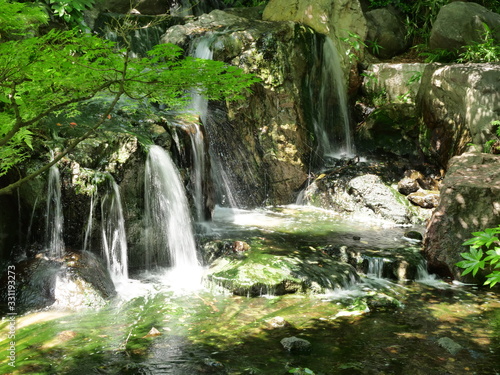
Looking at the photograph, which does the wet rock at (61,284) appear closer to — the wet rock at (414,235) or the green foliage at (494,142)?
the wet rock at (414,235)

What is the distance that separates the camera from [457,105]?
10617 millimetres

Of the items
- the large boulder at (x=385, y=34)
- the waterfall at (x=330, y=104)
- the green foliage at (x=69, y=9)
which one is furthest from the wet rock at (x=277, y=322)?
the large boulder at (x=385, y=34)

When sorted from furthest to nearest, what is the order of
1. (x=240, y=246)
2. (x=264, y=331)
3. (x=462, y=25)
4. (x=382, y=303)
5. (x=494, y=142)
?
(x=462, y=25)
(x=494, y=142)
(x=240, y=246)
(x=382, y=303)
(x=264, y=331)

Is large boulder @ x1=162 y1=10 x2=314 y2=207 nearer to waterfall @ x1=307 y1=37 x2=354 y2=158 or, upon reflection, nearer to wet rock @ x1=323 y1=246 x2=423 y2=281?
waterfall @ x1=307 y1=37 x2=354 y2=158

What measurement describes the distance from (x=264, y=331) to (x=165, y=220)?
308 cm

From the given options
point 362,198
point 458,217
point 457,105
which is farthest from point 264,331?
point 457,105

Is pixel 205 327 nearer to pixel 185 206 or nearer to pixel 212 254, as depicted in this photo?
pixel 212 254

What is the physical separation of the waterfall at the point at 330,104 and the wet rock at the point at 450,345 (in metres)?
7.91

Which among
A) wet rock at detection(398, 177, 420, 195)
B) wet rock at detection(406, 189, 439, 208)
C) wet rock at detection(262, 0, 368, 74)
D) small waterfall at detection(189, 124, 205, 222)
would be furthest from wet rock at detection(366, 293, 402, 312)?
wet rock at detection(262, 0, 368, 74)

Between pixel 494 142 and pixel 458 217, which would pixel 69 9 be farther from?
pixel 494 142

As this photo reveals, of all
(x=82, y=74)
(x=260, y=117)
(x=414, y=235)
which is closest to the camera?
(x=82, y=74)

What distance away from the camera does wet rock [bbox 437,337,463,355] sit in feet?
15.0

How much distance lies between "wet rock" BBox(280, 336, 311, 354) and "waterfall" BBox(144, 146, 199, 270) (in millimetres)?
2960

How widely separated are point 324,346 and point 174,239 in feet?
11.4
